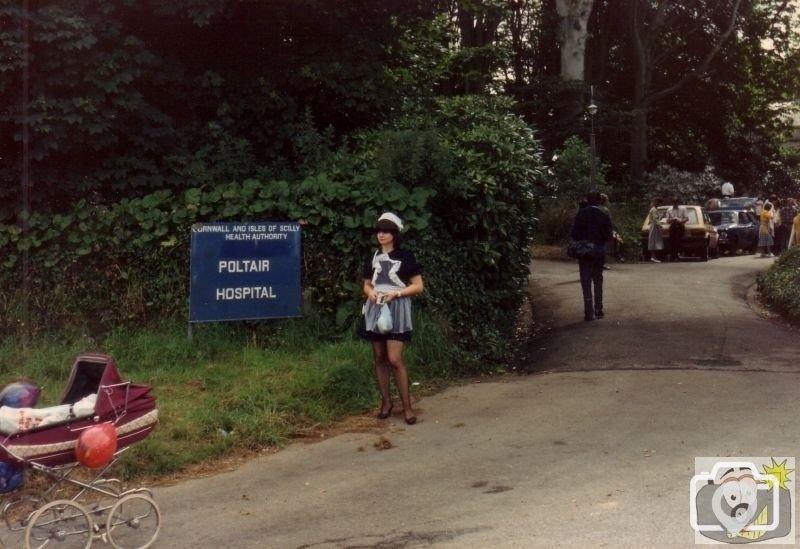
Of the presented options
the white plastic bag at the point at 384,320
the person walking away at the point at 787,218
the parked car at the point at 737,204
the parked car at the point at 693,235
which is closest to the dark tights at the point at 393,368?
the white plastic bag at the point at 384,320

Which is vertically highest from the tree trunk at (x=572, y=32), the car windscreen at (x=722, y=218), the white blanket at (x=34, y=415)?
the tree trunk at (x=572, y=32)

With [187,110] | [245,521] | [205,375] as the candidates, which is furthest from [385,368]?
[187,110]

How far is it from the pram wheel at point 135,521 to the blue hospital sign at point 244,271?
4.72m

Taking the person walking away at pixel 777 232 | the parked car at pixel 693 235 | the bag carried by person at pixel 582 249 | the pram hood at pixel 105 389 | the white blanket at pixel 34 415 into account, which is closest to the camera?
the white blanket at pixel 34 415

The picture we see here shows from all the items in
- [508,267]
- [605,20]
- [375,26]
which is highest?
[605,20]

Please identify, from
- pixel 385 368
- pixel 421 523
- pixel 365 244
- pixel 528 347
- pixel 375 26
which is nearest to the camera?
pixel 421 523

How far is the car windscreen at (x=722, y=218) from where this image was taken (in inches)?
1272

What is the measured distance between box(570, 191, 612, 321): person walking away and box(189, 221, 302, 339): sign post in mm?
5004

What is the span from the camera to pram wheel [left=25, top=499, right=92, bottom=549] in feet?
16.8

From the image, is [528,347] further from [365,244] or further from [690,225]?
[690,225]

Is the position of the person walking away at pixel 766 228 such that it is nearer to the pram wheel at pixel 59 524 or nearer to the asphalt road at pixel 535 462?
the asphalt road at pixel 535 462

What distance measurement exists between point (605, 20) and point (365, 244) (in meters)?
35.0

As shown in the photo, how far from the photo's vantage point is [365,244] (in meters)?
10.6

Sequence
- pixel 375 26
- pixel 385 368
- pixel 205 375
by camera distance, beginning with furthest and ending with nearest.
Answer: pixel 375 26 → pixel 205 375 → pixel 385 368
